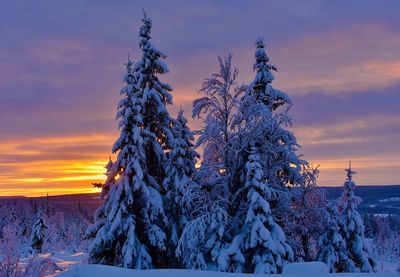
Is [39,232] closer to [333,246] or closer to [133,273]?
[333,246]

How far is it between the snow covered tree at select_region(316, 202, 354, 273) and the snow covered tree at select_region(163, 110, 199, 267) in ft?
31.4

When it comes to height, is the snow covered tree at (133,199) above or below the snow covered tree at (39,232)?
above

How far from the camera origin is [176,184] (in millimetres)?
22094

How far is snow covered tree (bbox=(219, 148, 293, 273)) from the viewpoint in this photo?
1619 centimetres

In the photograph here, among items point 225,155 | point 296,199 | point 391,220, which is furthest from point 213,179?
point 391,220

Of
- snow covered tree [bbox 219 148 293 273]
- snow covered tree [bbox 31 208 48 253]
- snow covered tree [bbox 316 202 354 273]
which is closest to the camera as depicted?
snow covered tree [bbox 219 148 293 273]

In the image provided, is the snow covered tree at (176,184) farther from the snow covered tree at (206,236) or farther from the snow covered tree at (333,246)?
the snow covered tree at (333,246)

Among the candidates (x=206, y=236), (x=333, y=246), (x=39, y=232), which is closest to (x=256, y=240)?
(x=206, y=236)

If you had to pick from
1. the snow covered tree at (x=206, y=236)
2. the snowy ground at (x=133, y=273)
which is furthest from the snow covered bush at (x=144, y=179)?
the snowy ground at (x=133, y=273)

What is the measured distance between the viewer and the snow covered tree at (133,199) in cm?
1989

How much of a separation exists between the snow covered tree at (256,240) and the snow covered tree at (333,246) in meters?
9.91

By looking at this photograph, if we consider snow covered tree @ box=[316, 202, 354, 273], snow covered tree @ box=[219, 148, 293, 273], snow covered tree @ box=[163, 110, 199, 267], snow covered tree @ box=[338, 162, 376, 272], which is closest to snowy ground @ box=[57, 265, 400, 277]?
snow covered tree @ box=[219, 148, 293, 273]

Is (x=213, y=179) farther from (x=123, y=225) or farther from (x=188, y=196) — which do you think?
(x=123, y=225)

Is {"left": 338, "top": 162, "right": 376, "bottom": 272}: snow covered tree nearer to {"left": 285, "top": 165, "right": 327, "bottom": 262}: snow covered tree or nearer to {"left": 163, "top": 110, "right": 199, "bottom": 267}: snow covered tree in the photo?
{"left": 285, "top": 165, "right": 327, "bottom": 262}: snow covered tree
